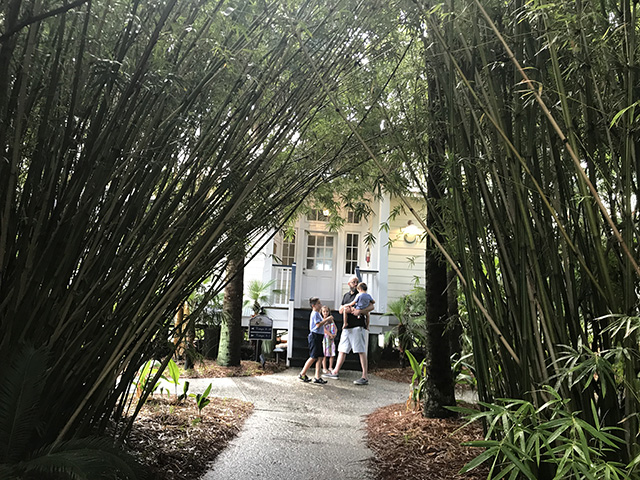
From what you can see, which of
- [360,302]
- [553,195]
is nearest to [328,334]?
[360,302]

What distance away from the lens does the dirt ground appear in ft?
8.81

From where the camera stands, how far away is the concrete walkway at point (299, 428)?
2824 millimetres

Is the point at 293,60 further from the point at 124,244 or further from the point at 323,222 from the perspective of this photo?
the point at 323,222

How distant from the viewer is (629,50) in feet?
4.64

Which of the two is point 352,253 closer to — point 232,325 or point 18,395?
point 232,325

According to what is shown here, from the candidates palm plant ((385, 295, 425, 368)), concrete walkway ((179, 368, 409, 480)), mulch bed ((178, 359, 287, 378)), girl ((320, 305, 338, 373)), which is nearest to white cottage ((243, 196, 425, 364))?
palm plant ((385, 295, 425, 368))

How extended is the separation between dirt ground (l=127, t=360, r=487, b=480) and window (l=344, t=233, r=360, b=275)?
551 cm

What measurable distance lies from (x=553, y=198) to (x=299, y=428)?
2.79m

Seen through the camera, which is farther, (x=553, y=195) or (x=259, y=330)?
(x=259, y=330)

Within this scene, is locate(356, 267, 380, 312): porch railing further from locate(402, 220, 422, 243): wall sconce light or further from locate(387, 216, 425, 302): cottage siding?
locate(402, 220, 422, 243): wall sconce light

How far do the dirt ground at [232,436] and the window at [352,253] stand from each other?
5.51m

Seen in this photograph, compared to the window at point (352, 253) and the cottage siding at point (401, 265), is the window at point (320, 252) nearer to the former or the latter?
the window at point (352, 253)

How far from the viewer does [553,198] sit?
1.69 meters

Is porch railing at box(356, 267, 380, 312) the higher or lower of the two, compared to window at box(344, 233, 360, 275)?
lower
